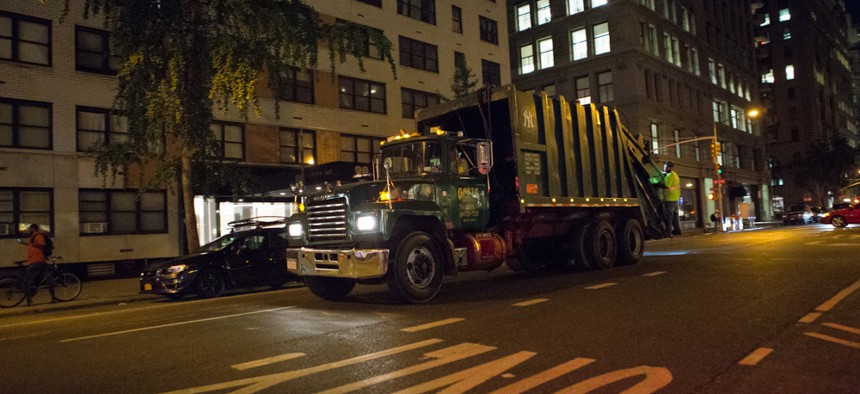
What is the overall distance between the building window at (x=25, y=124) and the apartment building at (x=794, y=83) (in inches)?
2930

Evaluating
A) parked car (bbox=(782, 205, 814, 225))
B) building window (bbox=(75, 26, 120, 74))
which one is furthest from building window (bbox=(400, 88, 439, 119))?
parked car (bbox=(782, 205, 814, 225))

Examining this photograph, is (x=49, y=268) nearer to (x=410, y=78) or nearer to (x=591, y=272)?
(x=591, y=272)

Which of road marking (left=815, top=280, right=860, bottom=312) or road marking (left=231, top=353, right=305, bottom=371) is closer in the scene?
road marking (left=231, top=353, right=305, bottom=371)

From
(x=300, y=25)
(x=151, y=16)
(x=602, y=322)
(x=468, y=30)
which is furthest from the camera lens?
(x=468, y=30)

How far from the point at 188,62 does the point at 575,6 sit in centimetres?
3488

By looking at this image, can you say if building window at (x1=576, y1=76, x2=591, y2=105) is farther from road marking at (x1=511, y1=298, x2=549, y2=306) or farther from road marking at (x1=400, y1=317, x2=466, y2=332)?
road marking at (x1=400, y1=317, x2=466, y2=332)

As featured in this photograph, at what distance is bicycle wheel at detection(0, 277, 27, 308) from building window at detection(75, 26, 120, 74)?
9.45 meters

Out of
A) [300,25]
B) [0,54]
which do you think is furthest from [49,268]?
[0,54]

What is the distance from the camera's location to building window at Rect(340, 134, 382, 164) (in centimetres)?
2605

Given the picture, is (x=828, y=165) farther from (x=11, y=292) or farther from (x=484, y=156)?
(x=11, y=292)

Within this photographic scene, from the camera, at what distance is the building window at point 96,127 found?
62.6ft

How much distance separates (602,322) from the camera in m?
6.83

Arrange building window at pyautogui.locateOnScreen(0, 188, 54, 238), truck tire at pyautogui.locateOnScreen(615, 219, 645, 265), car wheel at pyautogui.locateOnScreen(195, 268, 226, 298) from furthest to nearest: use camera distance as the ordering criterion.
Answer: building window at pyautogui.locateOnScreen(0, 188, 54, 238) < truck tire at pyautogui.locateOnScreen(615, 219, 645, 265) < car wheel at pyautogui.locateOnScreen(195, 268, 226, 298)

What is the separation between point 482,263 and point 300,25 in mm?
8454
